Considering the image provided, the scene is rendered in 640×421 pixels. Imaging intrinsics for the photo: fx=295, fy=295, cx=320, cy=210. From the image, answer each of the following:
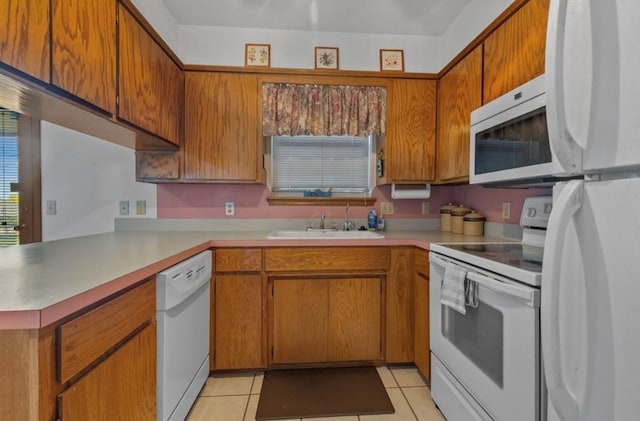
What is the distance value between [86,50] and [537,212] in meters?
2.17

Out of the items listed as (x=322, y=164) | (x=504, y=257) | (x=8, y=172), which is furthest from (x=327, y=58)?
(x=8, y=172)

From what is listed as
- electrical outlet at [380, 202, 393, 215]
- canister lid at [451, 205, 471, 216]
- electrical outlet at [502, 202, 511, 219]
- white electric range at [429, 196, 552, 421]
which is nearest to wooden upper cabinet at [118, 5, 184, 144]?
electrical outlet at [380, 202, 393, 215]

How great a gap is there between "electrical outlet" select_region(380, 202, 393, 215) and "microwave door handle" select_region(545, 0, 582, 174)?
1769 millimetres

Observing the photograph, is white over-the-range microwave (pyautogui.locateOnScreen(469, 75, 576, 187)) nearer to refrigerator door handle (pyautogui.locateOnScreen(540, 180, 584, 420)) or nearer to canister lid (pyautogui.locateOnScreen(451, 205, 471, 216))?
refrigerator door handle (pyautogui.locateOnScreen(540, 180, 584, 420))

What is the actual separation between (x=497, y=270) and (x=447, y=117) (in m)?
1.34

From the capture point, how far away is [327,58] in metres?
2.38

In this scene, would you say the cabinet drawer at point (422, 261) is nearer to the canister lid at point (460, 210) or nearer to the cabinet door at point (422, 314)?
the cabinet door at point (422, 314)

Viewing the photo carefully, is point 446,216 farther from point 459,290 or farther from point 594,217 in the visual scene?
point 594,217

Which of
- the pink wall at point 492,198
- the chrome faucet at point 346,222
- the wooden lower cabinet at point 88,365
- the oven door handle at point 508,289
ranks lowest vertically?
the wooden lower cabinet at point 88,365

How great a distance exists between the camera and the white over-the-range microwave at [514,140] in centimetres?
116

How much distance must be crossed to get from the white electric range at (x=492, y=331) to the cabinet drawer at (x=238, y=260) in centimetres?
105

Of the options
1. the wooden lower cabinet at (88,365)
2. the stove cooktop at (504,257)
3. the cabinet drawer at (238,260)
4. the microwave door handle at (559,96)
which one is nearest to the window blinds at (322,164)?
the cabinet drawer at (238,260)

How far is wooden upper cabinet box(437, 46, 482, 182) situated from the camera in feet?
5.80

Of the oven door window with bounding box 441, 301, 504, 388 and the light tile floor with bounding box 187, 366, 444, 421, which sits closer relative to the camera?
the oven door window with bounding box 441, 301, 504, 388
